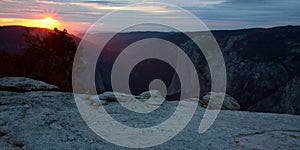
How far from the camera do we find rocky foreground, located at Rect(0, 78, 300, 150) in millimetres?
10680

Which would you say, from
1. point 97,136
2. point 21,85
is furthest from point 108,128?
point 21,85

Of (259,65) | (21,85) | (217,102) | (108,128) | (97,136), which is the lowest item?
(97,136)

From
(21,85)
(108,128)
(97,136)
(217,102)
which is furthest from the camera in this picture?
(217,102)

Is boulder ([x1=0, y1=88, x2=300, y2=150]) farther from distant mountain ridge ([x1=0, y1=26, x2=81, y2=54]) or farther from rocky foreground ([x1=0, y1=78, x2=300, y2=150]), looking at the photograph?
distant mountain ridge ([x1=0, y1=26, x2=81, y2=54])

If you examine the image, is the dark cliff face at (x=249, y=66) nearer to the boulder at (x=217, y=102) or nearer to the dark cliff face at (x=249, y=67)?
the dark cliff face at (x=249, y=67)

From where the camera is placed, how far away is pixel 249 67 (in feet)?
282

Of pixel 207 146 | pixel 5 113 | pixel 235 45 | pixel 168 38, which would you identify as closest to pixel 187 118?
pixel 207 146

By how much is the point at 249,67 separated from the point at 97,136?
8028 cm

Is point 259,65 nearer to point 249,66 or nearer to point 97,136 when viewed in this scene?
point 249,66

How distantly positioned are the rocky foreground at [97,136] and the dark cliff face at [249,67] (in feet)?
152

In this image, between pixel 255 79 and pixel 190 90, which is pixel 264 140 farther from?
pixel 190 90

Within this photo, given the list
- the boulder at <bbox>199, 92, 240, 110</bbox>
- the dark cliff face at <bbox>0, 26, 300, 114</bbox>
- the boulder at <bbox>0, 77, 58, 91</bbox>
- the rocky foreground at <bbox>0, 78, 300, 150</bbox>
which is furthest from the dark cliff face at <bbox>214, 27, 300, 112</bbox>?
the boulder at <bbox>0, 77, 58, 91</bbox>

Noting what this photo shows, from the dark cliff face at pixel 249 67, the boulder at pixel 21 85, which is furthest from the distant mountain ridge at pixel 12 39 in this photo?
the boulder at pixel 21 85

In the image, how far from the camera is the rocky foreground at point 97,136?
10680 mm
